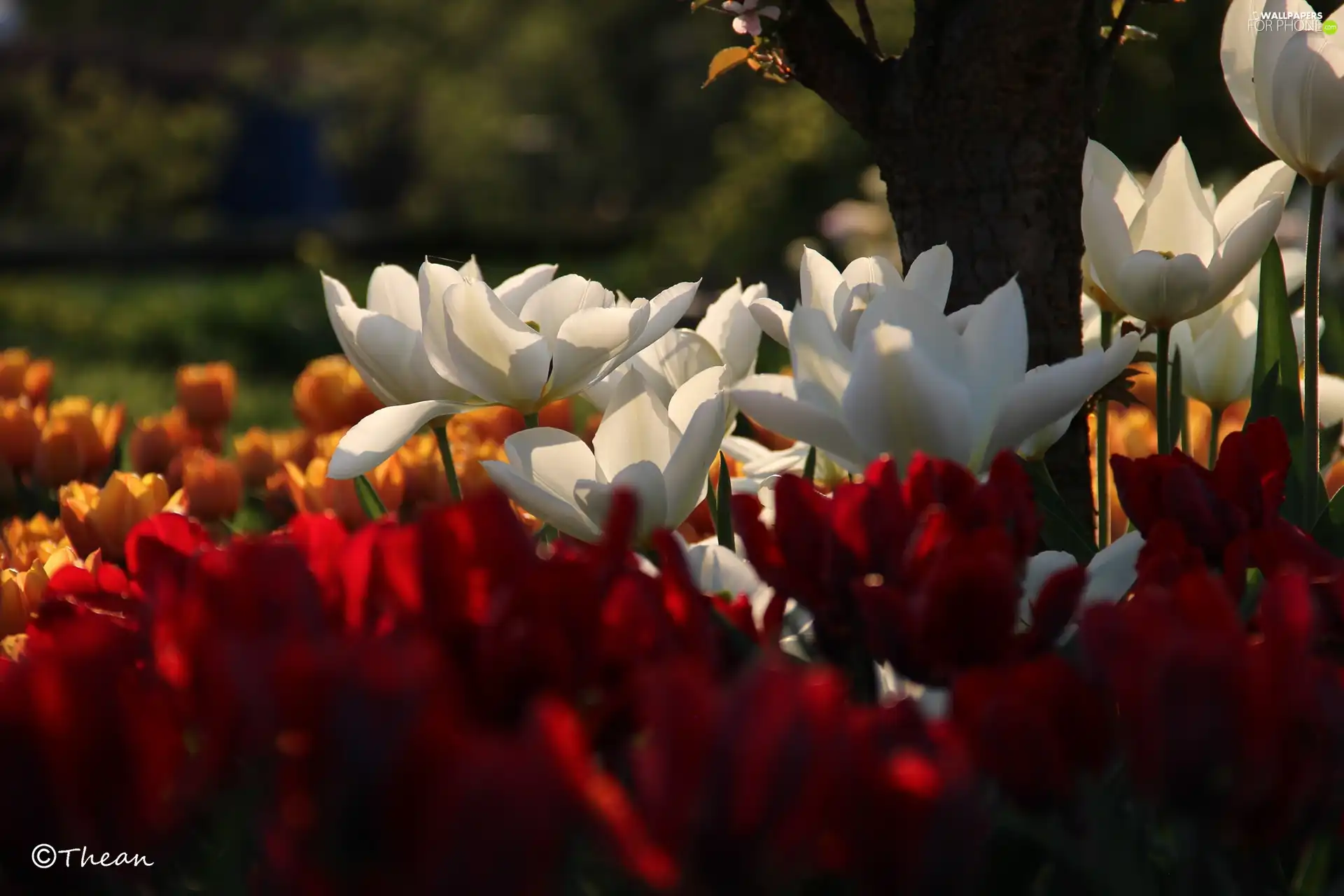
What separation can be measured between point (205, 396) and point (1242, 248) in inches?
77.2

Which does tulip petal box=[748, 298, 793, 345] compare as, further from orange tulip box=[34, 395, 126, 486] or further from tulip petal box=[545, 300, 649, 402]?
orange tulip box=[34, 395, 126, 486]

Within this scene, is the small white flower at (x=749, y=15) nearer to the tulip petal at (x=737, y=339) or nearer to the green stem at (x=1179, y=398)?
the tulip petal at (x=737, y=339)

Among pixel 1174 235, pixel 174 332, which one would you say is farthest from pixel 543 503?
pixel 174 332

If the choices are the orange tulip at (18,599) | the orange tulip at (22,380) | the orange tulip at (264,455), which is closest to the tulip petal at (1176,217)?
the orange tulip at (18,599)

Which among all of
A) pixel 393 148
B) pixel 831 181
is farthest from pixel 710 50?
pixel 831 181

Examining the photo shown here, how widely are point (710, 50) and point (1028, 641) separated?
29683mm

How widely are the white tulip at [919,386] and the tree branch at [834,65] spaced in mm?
565

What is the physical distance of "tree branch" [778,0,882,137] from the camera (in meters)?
1.58

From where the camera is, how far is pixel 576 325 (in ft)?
4.14

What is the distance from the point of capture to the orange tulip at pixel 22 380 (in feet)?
8.83

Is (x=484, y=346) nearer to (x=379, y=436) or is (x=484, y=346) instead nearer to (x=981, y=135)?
(x=379, y=436)

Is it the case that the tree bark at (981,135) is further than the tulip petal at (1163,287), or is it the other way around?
the tree bark at (981,135)

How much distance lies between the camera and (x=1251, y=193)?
4.52 ft

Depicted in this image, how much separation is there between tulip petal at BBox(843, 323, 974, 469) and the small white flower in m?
0.65
